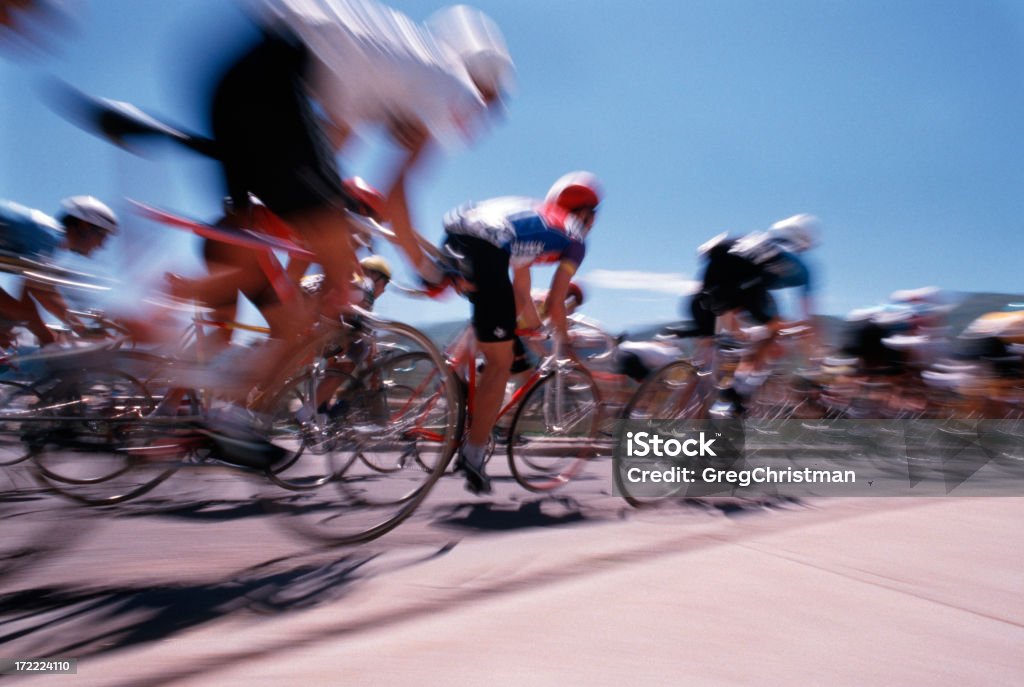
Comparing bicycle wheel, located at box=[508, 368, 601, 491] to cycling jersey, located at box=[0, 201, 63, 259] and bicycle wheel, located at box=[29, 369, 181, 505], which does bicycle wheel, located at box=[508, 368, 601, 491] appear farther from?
cycling jersey, located at box=[0, 201, 63, 259]

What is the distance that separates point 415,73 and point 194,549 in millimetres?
2016

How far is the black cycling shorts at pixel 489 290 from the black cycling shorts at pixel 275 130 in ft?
3.30

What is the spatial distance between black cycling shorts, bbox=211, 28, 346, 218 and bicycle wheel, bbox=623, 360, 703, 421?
2.30 metres

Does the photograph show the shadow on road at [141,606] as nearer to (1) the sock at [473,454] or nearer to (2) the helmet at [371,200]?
(1) the sock at [473,454]

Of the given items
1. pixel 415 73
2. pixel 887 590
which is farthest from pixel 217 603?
pixel 887 590

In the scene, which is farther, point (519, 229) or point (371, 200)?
point (519, 229)

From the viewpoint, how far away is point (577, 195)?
378 cm

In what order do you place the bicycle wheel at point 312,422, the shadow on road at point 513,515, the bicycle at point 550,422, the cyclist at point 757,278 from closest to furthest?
1. the bicycle wheel at point 312,422
2. the shadow on road at point 513,515
3. the bicycle at point 550,422
4. the cyclist at point 757,278

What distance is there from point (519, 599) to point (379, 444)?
1.28m

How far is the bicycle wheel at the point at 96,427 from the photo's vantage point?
2.01 metres

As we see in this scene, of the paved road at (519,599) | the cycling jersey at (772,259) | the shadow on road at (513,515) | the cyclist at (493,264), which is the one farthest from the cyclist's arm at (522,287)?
the cycling jersey at (772,259)

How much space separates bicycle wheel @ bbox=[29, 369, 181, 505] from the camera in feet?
6.58

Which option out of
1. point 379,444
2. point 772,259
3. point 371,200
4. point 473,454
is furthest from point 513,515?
point 772,259

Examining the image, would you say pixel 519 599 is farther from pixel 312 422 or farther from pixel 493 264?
pixel 493 264
